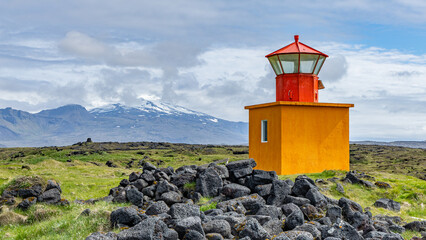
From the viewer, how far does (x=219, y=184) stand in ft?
54.6

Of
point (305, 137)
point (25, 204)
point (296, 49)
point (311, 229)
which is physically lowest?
point (25, 204)

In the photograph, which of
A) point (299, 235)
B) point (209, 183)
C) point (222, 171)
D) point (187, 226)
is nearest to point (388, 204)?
point (222, 171)

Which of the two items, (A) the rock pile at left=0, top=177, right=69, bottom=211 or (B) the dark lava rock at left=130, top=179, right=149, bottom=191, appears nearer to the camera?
(A) the rock pile at left=0, top=177, right=69, bottom=211

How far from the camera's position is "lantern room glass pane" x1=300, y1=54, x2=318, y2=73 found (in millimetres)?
22719

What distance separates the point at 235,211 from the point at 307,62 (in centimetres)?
1191

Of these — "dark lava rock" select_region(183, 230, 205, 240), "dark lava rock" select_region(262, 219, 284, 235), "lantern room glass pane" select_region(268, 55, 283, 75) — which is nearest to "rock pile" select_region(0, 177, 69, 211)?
"dark lava rock" select_region(183, 230, 205, 240)

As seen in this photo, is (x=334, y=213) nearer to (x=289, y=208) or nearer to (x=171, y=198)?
(x=289, y=208)

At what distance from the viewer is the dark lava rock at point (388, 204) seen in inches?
684

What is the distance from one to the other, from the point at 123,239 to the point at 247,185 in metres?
7.69

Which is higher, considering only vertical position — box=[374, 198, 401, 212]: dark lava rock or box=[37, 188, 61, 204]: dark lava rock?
box=[37, 188, 61, 204]: dark lava rock

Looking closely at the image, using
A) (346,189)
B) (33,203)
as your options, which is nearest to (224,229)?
(33,203)

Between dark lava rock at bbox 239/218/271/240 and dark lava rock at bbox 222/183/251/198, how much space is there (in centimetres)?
485

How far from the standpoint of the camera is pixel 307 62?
22.9 meters

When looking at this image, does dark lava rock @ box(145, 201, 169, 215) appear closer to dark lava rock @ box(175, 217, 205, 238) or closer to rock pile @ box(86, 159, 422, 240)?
rock pile @ box(86, 159, 422, 240)
